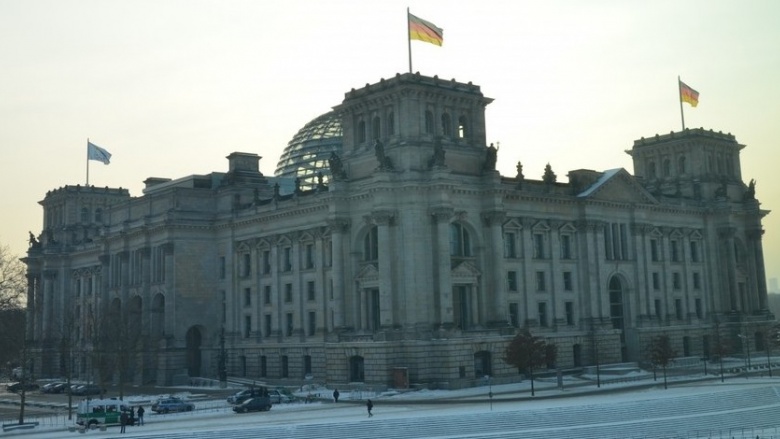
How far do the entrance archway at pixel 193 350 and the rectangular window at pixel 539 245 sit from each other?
39.7 meters

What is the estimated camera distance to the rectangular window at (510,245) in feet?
298

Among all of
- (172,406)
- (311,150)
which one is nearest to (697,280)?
(311,150)

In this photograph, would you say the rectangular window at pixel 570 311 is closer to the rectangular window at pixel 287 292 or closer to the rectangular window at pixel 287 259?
the rectangular window at pixel 287 292

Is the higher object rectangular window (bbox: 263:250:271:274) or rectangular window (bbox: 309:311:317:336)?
rectangular window (bbox: 263:250:271:274)

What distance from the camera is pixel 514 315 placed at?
90.2 meters

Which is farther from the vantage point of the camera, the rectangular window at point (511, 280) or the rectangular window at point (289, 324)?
the rectangular window at point (289, 324)

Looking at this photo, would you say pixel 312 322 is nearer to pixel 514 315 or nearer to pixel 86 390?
pixel 514 315

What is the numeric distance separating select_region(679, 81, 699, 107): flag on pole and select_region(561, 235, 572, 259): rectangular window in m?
26.6

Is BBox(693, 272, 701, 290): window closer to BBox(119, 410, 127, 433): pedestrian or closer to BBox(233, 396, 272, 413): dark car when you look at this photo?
BBox(233, 396, 272, 413): dark car

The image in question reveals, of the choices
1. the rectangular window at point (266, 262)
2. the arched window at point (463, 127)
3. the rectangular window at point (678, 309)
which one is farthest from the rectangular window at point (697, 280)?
the rectangular window at point (266, 262)

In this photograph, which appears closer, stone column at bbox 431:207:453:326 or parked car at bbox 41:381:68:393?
stone column at bbox 431:207:453:326

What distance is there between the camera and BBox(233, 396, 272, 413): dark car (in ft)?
219

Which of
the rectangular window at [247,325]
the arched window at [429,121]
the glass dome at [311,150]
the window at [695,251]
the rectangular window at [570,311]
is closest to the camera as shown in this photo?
the arched window at [429,121]

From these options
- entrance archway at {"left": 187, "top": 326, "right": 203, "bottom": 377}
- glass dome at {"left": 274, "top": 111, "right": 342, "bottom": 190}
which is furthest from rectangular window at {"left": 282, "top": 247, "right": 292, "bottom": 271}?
glass dome at {"left": 274, "top": 111, "right": 342, "bottom": 190}
